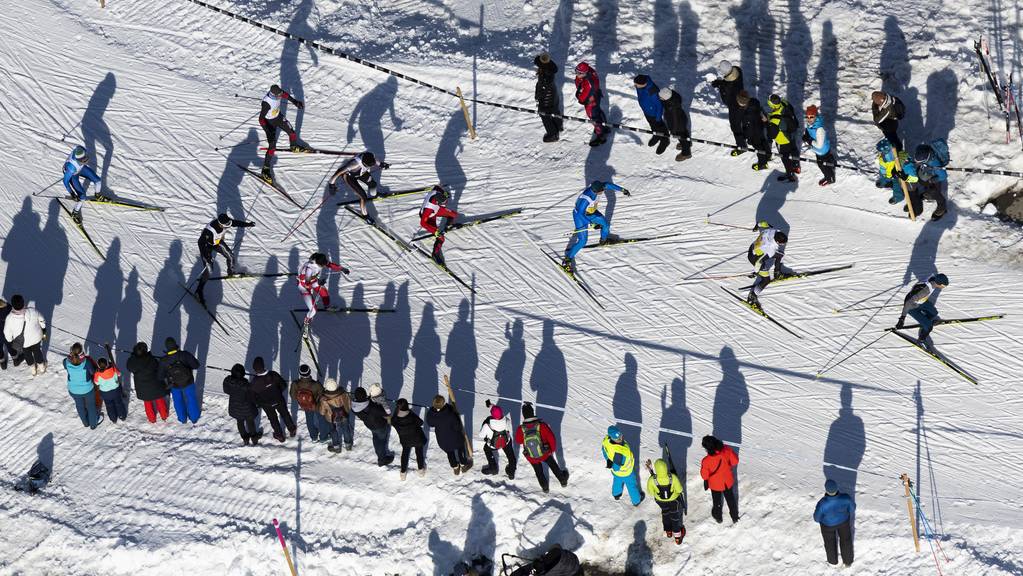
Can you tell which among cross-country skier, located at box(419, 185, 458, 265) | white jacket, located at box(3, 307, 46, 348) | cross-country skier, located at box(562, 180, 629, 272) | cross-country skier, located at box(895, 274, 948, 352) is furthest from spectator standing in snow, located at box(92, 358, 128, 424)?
cross-country skier, located at box(895, 274, 948, 352)

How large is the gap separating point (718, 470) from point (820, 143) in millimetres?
5806

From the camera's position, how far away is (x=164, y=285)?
65.2 feet

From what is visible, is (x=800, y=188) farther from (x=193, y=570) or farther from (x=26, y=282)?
(x=26, y=282)

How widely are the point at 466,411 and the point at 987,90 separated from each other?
9.73 m

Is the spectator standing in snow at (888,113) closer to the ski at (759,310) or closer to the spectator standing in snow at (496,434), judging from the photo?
the ski at (759,310)

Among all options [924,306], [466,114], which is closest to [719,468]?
[924,306]

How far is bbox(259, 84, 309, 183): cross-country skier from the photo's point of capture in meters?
20.1

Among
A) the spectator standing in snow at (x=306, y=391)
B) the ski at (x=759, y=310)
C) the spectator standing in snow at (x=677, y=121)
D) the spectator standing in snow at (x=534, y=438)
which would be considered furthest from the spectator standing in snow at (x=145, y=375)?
the spectator standing in snow at (x=677, y=121)

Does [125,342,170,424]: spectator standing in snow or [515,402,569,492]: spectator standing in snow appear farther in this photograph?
[125,342,170,424]: spectator standing in snow

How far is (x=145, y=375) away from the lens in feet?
56.5

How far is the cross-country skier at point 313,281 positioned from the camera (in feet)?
59.1

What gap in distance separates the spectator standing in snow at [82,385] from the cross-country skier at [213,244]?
7.84 ft

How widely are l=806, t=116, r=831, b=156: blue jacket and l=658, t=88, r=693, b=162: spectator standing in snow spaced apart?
200 centimetres

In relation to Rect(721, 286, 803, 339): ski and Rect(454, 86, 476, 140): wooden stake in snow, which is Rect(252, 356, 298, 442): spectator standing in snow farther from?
Rect(721, 286, 803, 339): ski
